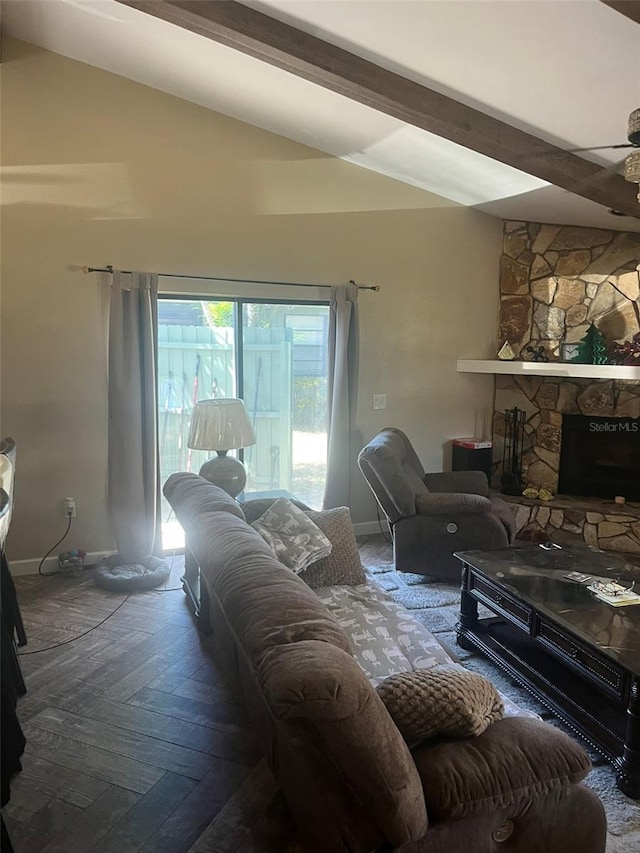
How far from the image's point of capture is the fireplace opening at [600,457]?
487 cm

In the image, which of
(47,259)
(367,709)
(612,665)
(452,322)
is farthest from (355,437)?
(367,709)

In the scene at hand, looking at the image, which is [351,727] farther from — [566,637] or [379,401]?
[379,401]

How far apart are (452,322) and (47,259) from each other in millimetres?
3143

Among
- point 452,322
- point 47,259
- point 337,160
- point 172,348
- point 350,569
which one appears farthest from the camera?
point 452,322

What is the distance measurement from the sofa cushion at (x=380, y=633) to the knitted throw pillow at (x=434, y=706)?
1.76 ft

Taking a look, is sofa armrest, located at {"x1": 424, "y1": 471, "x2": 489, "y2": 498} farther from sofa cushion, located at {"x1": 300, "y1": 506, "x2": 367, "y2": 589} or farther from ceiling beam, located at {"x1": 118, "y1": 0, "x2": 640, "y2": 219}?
ceiling beam, located at {"x1": 118, "y1": 0, "x2": 640, "y2": 219}

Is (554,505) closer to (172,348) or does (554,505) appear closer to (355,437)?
(355,437)

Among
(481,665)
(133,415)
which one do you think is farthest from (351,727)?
(133,415)

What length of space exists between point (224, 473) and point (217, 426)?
0.31 m

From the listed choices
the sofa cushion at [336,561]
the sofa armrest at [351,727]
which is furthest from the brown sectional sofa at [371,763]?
the sofa cushion at [336,561]

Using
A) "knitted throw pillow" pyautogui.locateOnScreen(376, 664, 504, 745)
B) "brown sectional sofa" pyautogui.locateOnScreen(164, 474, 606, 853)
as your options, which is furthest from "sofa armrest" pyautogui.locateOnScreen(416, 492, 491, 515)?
"knitted throw pillow" pyautogui.locateOnScreen(376, 664, 504, 745)

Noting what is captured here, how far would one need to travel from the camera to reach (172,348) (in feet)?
13.6

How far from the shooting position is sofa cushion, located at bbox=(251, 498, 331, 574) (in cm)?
269

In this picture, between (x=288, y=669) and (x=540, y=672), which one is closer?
(x=288, y=669)
